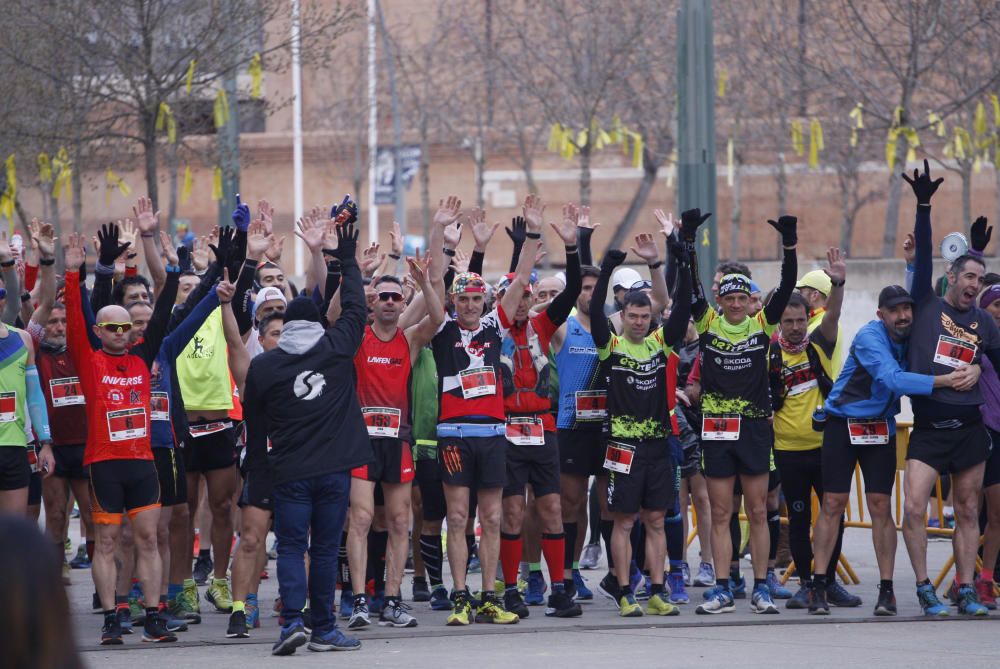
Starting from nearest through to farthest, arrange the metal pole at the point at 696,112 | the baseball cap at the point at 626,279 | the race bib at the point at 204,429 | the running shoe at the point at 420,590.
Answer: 1. the race bib at the point at 204,429
2. the running shoe at the point at 420,590
3. the baseball cap at the point at 626,279
4. the metal pole at the point at 696,112

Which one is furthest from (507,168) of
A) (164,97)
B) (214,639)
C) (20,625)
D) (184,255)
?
(20,625)

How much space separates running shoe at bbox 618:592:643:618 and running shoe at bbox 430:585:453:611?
1.21 metres

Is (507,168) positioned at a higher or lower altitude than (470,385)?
higher

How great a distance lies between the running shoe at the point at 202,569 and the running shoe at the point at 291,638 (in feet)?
11.5

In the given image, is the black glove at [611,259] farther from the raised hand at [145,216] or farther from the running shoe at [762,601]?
the raised hand at [145,216]

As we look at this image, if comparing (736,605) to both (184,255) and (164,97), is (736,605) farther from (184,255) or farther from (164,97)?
(164,97)

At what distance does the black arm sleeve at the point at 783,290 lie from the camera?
9.62 m

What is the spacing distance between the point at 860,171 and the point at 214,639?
24.7 meters

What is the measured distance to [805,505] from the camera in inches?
406

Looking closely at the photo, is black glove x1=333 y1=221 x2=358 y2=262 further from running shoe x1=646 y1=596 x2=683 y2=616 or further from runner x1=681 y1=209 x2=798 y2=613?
running shoe x1=646 y1=596 x2=683 y2=616

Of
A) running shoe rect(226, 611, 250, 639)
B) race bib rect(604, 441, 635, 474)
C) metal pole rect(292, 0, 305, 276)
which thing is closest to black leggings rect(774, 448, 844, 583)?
race bib rect(604, 441, 635, 474)

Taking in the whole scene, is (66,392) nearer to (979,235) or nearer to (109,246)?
(109,246)

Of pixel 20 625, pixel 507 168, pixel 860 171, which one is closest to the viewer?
pixel 20 625

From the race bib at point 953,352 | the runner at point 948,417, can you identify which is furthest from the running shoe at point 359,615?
the race bib at point 953,352
